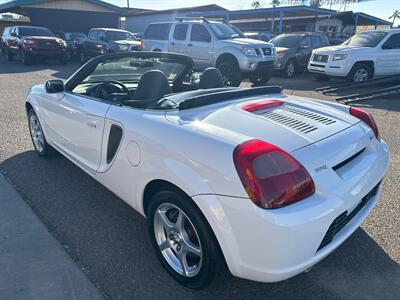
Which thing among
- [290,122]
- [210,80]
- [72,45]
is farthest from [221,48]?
[72,45]

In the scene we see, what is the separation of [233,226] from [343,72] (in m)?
10.2

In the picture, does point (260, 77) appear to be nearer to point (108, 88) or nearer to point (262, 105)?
point (108, 88)

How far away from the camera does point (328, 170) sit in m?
1.95

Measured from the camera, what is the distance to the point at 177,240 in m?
2.34

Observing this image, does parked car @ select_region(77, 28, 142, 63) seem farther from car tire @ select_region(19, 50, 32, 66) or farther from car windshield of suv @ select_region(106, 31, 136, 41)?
car tire @ select_region(19, 50, 32, 66)

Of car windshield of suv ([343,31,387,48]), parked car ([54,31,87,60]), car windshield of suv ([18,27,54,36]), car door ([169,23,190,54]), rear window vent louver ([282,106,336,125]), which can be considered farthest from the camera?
parked car ([54,31,87,60])

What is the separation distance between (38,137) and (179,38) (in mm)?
8164

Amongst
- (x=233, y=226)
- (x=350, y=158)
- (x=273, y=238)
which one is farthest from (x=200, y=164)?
(x=350, y=158)

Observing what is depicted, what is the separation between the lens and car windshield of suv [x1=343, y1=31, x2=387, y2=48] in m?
10.7

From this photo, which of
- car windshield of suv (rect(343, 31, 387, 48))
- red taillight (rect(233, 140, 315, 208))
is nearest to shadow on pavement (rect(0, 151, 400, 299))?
red taillight (rect(233, 140, 315, 208))

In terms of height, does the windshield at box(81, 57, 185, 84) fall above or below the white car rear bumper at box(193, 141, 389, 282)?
above

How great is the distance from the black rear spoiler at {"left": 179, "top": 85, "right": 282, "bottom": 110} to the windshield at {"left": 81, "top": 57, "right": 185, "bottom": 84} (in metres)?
1.24

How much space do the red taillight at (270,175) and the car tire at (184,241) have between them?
1.38ft

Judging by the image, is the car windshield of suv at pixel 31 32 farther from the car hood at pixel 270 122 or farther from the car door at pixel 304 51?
the car hood at pixel 270 122
